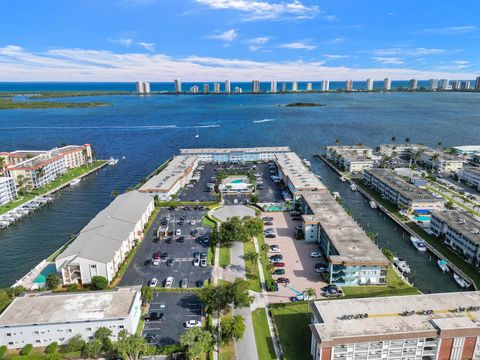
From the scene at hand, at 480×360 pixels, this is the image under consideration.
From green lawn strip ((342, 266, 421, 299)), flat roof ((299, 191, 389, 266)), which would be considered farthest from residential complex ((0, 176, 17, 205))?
green lawn strip ((342, 266, 421, 299))

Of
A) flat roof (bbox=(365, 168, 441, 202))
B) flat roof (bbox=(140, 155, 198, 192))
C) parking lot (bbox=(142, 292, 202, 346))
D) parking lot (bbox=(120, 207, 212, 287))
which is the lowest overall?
parking lot (bbox=(120, 207, 212, 287))

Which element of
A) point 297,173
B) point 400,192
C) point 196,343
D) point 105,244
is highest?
point 297,173

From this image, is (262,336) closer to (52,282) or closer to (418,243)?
(52,282)

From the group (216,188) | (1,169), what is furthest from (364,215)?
(1,169)

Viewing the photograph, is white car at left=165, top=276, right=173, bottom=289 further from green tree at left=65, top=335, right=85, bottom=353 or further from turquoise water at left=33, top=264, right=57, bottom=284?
turquoise water at left=33, top=264, right=57, bottom=284

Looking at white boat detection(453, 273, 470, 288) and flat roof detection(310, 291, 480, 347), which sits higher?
flat roof detection(310, 291, 480, 347)

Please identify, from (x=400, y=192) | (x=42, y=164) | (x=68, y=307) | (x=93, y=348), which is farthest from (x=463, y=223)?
(x=42, y=164)

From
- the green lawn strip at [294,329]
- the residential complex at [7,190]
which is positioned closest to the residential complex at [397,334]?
the green lawn strip at [294,329]

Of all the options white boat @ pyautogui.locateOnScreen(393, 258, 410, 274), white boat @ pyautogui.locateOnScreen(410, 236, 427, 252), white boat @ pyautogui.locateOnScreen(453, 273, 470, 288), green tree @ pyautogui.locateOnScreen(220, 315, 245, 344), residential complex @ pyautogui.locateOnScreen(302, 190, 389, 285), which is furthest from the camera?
white boat @ pyautogui.locateOnScreen(410, 236, 427, 252)
